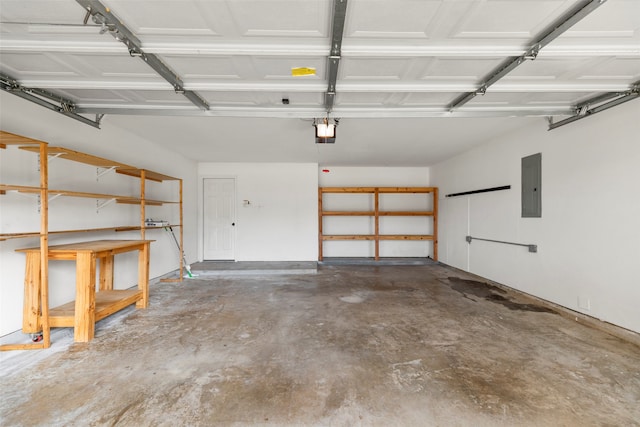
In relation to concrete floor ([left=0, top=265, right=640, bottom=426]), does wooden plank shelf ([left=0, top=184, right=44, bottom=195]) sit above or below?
above

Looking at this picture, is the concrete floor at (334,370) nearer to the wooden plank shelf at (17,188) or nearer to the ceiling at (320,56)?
the wooden plank shelf at (17,188)

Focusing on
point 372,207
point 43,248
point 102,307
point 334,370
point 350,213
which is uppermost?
point 372,207

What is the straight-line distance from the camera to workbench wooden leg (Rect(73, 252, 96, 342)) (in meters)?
2.46

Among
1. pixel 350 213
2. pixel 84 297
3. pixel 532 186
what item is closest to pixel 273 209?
pixel 350 213

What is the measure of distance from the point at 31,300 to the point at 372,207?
6169 mm

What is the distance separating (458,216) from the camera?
553 cm

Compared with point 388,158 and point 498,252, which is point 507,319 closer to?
point 498,252

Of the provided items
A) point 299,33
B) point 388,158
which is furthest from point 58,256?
point 388,158

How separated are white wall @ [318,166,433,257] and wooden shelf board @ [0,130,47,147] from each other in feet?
17.3

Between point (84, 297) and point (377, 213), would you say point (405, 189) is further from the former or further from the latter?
point (84, 297)

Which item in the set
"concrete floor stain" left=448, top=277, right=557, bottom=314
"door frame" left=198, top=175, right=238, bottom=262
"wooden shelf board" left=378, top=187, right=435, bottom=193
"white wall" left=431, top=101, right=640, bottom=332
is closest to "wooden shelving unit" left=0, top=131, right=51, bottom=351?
"door frame" left=198, top=175, right=238, bottom=262

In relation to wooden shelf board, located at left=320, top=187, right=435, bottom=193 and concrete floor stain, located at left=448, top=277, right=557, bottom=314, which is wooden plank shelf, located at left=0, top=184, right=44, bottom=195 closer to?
wooden shelf board, located at left=320, top=187, right=435, bottom=193

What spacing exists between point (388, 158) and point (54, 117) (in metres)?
5.39

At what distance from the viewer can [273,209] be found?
6344 mm
